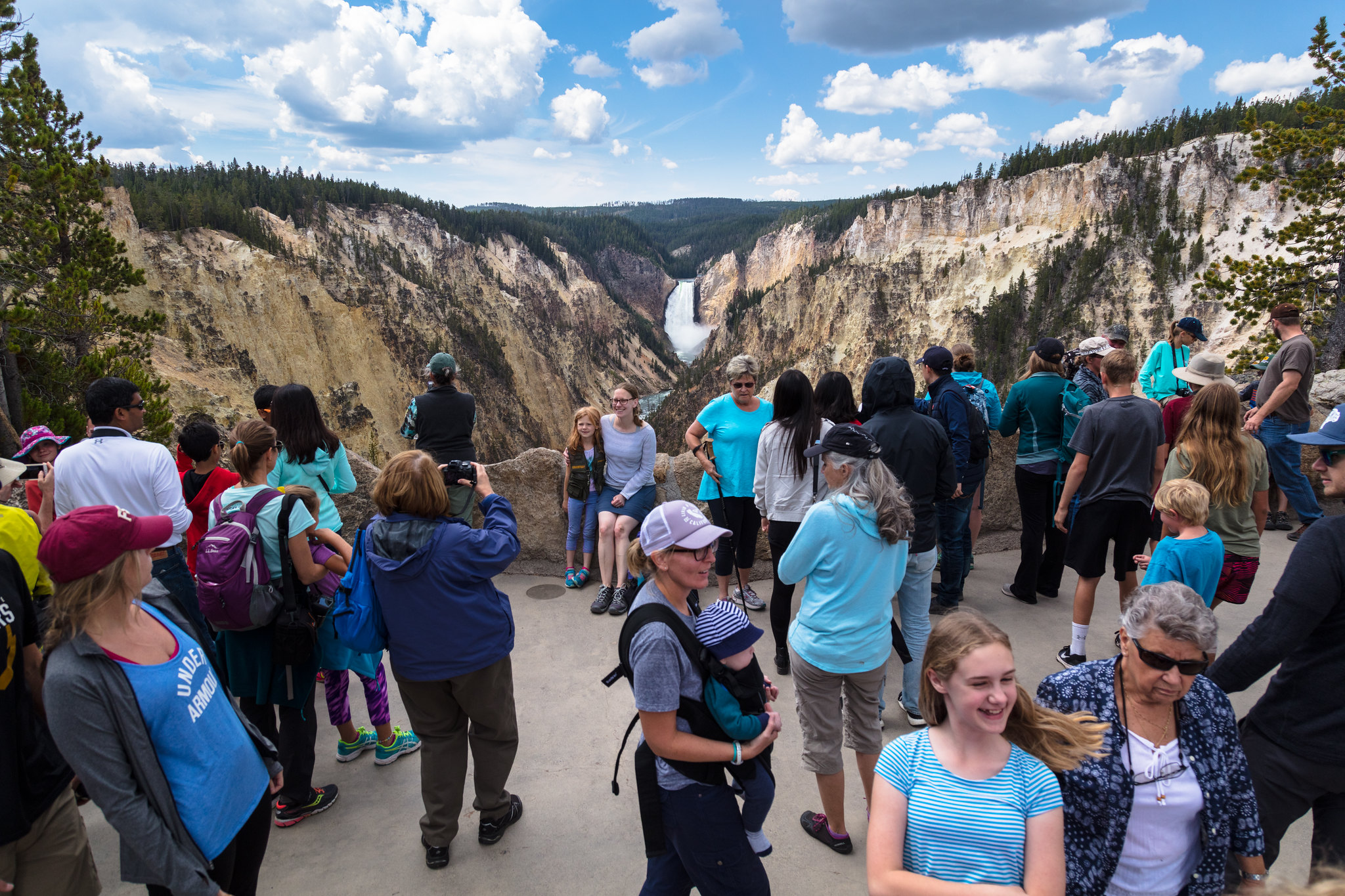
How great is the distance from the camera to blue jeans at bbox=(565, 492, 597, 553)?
17.6 ft

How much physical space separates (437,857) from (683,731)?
1.66 metres

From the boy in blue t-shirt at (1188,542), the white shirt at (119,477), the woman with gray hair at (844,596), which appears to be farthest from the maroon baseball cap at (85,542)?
the boy in blue t-shirt at (1188,542)

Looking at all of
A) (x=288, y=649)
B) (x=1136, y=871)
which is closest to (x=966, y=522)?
(x=1136, y=871)

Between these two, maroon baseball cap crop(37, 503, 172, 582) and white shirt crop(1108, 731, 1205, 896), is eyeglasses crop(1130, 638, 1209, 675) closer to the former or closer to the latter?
white shirt crop(1108, 731, 1205, 896)

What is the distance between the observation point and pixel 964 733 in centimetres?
164

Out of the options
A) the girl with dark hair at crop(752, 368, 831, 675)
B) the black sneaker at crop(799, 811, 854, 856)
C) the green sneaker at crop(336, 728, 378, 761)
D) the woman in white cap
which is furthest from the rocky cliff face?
the woman in white cap

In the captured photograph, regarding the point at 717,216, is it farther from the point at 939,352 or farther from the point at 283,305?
the point at 939,352

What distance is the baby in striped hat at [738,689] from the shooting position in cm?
198

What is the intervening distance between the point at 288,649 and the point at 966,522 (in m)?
4.60

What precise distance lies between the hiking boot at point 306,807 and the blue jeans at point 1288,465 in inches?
290

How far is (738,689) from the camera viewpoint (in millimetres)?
2004

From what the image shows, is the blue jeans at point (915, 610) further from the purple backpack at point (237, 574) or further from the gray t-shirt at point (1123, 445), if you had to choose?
the purple backpack at point (237, 574)

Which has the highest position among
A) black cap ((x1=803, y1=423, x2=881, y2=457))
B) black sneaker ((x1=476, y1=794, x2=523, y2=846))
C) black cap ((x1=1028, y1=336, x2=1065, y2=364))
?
black cap ((x1=1028, y1=336, x2=1065, y2=364))

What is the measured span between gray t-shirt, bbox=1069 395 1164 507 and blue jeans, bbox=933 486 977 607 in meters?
0.91
